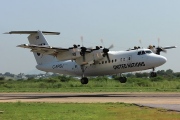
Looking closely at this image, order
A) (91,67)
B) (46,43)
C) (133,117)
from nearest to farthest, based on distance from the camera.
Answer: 1. (133,117)
2. (91,67)
3. (46,43)

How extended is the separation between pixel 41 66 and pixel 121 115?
130 feet

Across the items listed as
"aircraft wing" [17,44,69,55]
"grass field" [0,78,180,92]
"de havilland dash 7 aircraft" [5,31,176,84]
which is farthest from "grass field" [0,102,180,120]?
"grass field" [0,78,180,92]

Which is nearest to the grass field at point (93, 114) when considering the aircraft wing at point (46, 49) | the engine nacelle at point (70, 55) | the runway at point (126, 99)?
the runway at point (126, 99)

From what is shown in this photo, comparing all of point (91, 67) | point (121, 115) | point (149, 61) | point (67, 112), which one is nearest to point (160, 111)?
point (121, 115)

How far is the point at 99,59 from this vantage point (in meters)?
54.9

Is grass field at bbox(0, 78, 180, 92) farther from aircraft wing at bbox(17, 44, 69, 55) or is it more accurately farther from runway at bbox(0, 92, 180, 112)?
runway at bbox(0, 92, 180, 112)

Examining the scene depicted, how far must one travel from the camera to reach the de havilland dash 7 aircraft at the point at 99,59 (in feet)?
170

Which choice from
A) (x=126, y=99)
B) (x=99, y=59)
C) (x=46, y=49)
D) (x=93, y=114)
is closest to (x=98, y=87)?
(x=99, y=59)

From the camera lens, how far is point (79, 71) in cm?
5809

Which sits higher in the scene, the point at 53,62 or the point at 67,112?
the point at 53,62

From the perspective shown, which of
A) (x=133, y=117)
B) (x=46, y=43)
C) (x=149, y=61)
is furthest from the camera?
(x=46, y=43)

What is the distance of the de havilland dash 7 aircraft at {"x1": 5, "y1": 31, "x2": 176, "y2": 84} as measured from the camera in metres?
51.8

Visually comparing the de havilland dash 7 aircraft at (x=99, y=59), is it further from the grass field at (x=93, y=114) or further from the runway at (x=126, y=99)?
the grass field at (x=93, y=114)

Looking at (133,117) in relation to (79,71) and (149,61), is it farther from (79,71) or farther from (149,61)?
(79,71)
